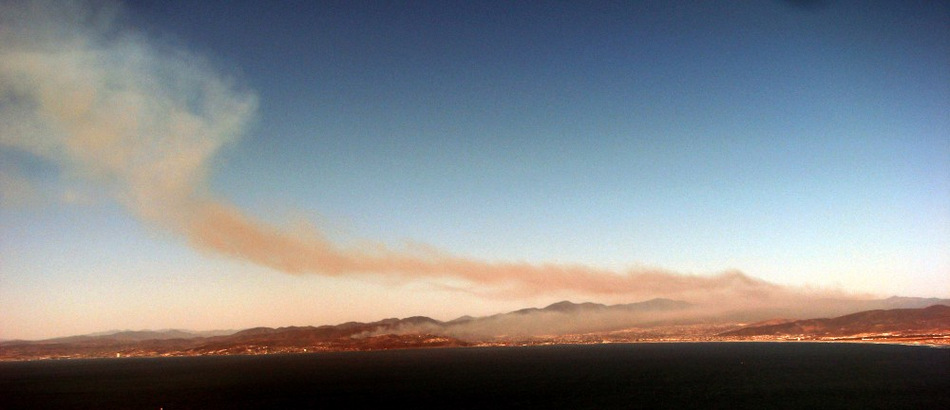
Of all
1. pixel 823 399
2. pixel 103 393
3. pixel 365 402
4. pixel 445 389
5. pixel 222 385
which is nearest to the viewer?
pixel 823 399

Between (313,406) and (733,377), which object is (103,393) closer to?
(313,406)

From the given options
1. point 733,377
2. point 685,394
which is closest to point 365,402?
point 685,394

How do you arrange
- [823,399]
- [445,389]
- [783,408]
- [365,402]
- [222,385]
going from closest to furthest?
[783,408] < [823,399] < [365,402] < [445,389] < [222,385]

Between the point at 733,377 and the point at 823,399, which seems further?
the point at 733,377

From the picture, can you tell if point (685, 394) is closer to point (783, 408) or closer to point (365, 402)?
point (783, 408)

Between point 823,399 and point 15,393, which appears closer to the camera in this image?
point 823,399

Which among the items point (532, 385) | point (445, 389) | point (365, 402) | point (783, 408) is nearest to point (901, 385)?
point (783, 408)

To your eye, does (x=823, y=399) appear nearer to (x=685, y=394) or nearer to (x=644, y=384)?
Answer: (x=685, y=394)

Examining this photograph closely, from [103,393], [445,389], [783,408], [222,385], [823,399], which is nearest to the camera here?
[783,408]

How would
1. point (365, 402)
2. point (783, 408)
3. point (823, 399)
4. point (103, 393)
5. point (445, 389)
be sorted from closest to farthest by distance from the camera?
point (783, 408) < point (823, 399) < point (365, 402) < point (445, 389) < point (103, 393)
